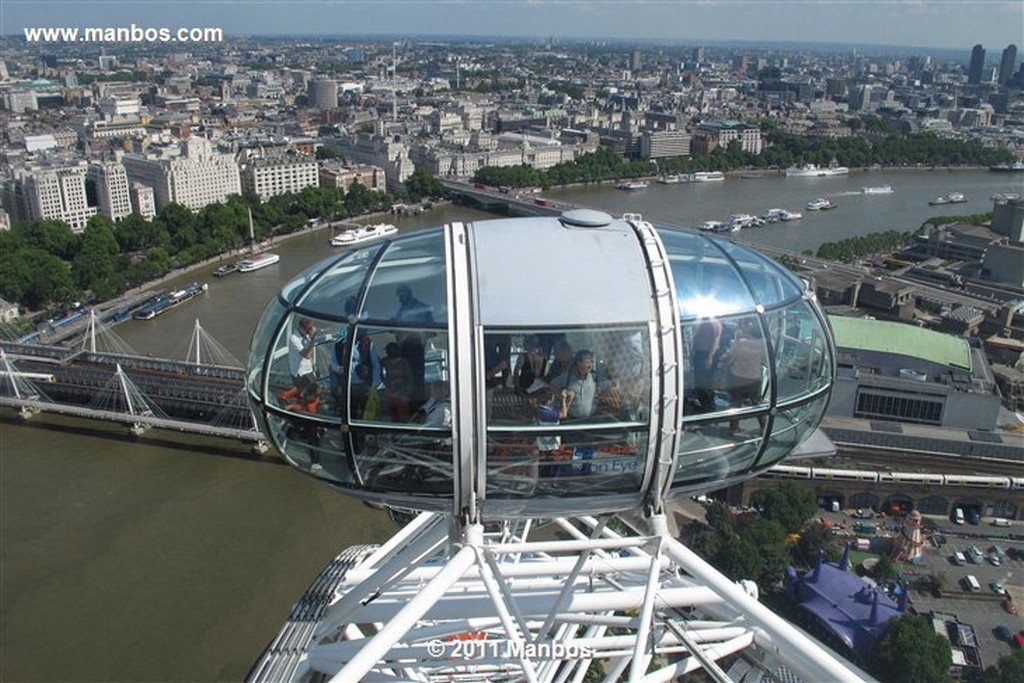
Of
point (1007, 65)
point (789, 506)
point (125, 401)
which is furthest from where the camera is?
point (1007, 65)

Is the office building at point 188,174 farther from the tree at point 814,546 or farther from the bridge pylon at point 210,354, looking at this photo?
the tree at point 814,546

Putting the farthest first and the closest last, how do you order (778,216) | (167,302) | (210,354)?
1. (778,216)
2. (167,302)
3. (210,354)

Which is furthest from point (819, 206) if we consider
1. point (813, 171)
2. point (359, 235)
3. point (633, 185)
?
point (359, 235)

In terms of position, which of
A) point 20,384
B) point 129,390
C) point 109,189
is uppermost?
point 109,189

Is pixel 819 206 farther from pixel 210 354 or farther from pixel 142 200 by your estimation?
pixel 210 354

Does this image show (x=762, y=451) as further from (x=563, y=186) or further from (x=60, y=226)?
(x=563, y=186)

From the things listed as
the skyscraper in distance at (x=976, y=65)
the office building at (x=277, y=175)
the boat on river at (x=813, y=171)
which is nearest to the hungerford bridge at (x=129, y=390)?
the office building at (x=277, y=175)

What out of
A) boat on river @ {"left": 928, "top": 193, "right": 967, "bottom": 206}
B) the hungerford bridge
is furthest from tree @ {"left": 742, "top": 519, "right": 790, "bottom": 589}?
boat on river @ {"left": 928, "top": 193, "right": 967, "bottom": 206}
